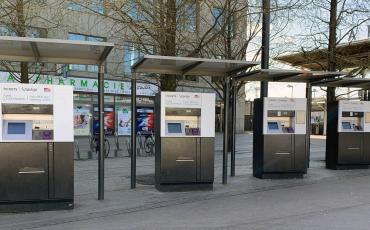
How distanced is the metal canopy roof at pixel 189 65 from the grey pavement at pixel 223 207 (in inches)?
98.3

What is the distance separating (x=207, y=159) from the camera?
9.72 m

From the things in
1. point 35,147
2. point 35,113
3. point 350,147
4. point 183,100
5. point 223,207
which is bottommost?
point 223,207

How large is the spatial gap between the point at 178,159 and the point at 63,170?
8.35ft

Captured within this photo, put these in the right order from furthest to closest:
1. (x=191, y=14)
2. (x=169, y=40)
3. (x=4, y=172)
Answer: (x=191, y=14) → (x=169, y=40) → (x=4, y=172)

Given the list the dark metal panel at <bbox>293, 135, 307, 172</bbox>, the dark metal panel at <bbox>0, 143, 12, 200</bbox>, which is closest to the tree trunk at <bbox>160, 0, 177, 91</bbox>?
the dark metal panel at <bbox>293, 135, 307, 172</bbox>

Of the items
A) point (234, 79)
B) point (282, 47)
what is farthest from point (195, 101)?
point (282, 47)

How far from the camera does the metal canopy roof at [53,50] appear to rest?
733cm

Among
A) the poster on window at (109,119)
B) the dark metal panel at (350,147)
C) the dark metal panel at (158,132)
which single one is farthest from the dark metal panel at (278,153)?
the poster on window at (109,119)

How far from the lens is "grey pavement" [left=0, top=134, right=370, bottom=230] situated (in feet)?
22.7

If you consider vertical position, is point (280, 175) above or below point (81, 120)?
below

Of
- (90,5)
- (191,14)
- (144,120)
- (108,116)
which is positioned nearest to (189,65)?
(191,14)

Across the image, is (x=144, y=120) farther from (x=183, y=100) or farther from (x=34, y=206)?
(x=34, y=206)

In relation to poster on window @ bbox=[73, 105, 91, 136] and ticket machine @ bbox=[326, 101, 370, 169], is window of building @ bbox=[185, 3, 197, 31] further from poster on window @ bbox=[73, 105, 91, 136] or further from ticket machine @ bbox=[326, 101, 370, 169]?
poster on window @ bbox=[73, 105, 91, 136]

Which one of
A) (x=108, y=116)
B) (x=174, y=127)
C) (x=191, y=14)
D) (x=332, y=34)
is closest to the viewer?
(x=174, y=127)
